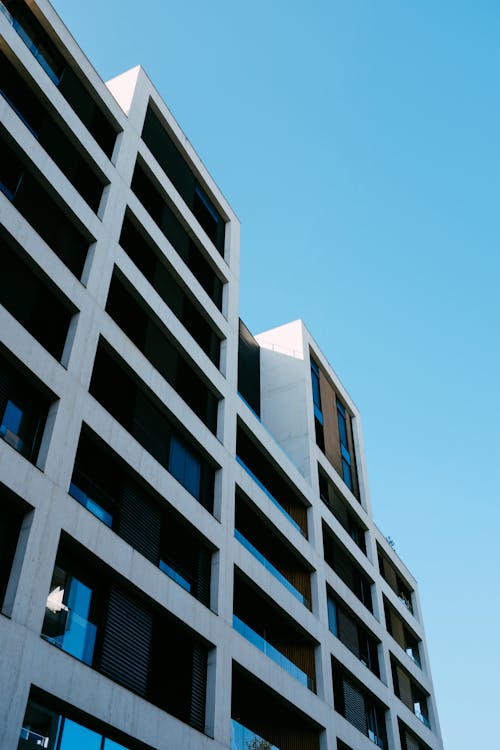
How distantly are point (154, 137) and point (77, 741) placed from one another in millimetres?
20001

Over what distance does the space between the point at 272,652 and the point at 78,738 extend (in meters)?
9.14

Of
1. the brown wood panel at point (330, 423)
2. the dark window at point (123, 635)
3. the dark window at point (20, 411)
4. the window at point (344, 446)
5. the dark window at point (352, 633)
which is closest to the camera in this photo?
the dark window at point (123, 635)

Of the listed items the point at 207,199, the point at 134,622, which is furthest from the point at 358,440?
the point at 134,622

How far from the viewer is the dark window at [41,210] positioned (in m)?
18.8

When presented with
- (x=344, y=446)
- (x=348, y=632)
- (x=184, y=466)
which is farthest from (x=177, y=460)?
(x=344, y=446)

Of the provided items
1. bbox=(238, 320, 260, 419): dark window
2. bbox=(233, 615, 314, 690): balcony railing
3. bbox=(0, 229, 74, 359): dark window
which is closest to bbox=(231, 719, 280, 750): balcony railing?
bbox=(233, 615, 314, 690): balcony railing

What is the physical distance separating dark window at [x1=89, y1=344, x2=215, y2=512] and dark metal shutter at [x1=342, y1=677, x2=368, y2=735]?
1039cm

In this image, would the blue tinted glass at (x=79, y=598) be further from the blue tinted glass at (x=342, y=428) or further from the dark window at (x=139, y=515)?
the blue tinted glass at (x=342, y=428)

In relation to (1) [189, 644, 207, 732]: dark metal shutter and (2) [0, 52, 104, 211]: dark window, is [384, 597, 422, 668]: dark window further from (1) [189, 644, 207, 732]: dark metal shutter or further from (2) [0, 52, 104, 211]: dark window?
(2) [0, 52, 104, 211]: dark window

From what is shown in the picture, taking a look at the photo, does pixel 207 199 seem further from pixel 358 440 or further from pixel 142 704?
pixel 142 704

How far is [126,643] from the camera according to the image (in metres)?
16.9

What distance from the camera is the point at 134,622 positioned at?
17.5 m

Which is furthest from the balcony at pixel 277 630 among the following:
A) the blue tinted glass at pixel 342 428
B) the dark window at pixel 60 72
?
the dark window at pixel 60 72

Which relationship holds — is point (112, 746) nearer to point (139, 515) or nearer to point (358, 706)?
point (139, 515)
